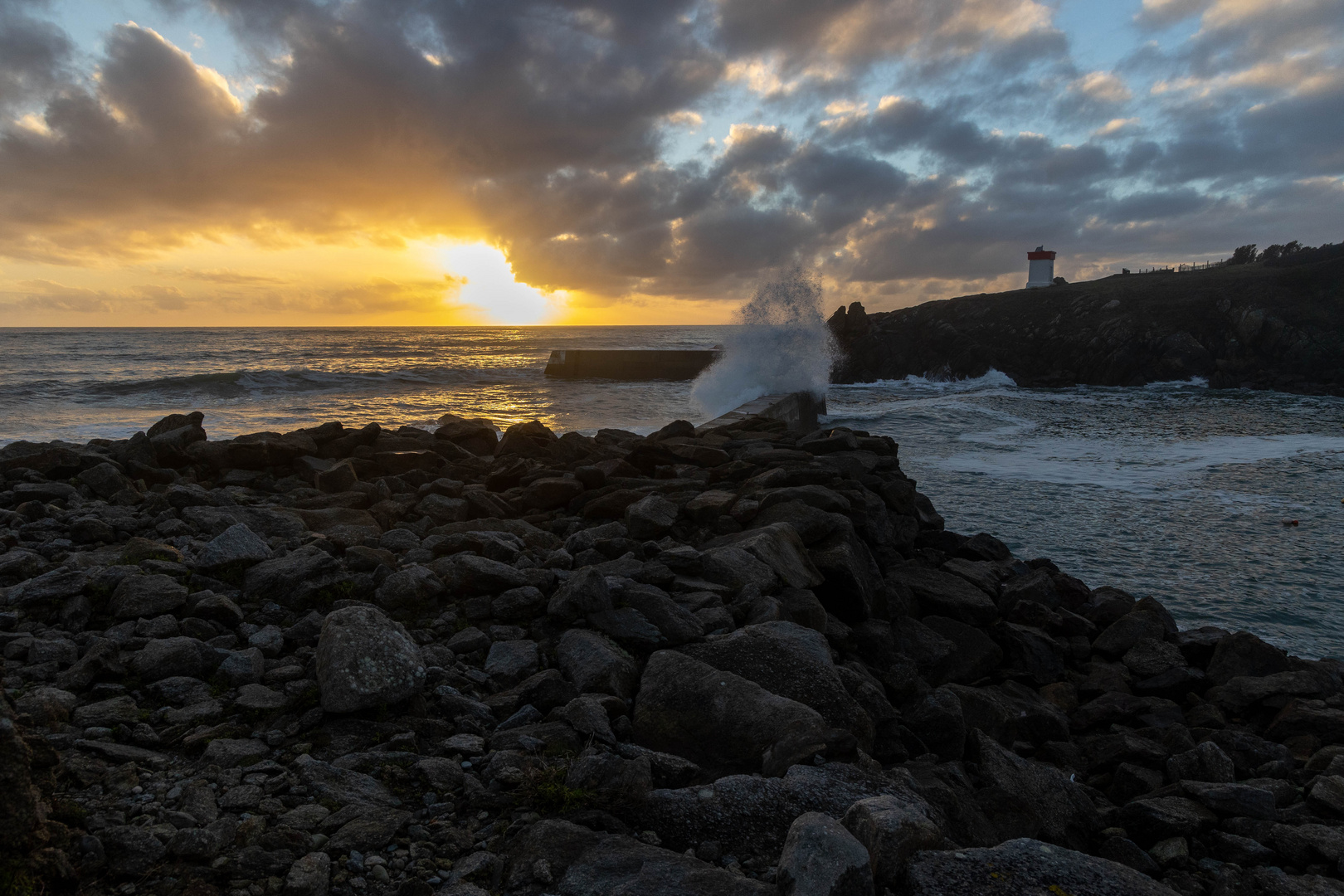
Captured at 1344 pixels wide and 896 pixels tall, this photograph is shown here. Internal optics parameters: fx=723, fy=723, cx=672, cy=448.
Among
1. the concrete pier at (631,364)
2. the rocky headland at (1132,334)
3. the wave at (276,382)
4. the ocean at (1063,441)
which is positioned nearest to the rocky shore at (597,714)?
the ocean at (1063,441)

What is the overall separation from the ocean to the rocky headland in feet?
9.61

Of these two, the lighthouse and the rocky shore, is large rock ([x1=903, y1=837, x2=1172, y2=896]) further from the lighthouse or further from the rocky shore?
the lighthouse

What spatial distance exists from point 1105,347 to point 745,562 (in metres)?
39.3

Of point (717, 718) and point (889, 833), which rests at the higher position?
point (889, 833)

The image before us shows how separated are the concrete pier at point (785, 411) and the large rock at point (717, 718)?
22.7ft

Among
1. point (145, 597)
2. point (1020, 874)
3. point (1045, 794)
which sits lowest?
point (1045, 794)

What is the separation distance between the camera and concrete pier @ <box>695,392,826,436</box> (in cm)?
1192

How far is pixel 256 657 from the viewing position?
2.72 m

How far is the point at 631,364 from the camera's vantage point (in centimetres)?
3278

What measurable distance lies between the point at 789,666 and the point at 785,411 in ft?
41.5

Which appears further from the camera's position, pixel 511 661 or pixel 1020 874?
pixel 511 661

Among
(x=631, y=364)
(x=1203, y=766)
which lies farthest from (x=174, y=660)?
(x=631, y=364)

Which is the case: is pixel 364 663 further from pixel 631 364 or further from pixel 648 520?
pixel 631 364

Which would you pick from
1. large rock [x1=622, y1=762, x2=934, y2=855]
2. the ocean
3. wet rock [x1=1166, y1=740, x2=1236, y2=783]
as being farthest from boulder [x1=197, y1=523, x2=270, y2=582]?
the ocean
